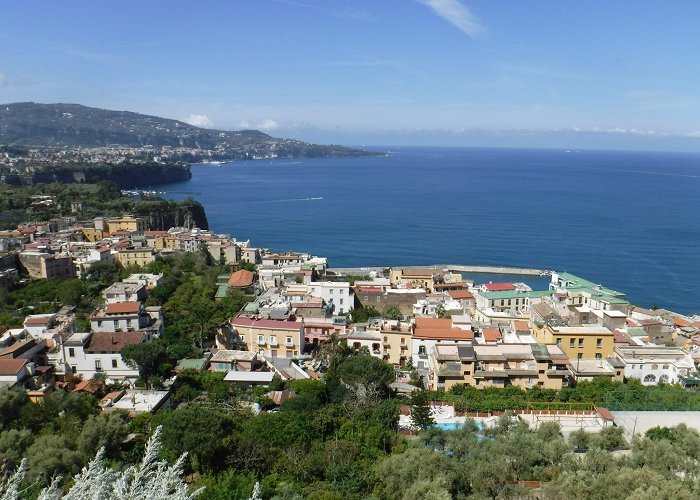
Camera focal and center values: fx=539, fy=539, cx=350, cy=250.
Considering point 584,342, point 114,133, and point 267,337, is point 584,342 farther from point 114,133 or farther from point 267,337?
point 114,133

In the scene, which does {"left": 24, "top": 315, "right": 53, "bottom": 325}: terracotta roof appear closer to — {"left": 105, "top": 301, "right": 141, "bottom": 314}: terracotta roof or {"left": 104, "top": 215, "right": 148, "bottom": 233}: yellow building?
{"left": 105, "top": 301, "right": 141, "bottom": 314}: terracotta roof

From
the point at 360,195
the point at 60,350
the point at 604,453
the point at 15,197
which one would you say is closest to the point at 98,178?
the point at 15,197

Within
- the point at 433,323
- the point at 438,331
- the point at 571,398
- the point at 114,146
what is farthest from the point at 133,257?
the point at 114,146

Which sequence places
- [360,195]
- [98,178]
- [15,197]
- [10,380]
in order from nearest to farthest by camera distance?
[10,380]
[15,197]
[98,178]
[360,195]

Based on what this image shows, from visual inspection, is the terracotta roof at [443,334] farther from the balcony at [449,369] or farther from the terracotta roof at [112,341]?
the terracotta roof at [112,341]

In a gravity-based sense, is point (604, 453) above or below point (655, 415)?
above

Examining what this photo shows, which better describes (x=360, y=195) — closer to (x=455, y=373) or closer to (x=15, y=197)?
(x=15, y=197)

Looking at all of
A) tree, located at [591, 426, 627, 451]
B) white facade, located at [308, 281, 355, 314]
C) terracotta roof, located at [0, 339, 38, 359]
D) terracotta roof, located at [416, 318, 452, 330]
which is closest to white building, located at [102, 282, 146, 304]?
terracotta roof, located at [0, 339, 38, 359]

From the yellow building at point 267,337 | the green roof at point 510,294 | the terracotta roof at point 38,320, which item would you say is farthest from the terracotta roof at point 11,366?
the green roof at point 510,294
